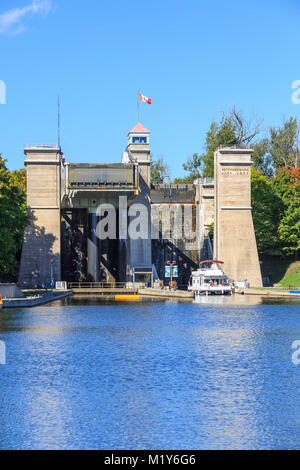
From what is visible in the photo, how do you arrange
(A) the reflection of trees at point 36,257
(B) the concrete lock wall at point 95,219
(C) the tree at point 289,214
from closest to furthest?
(B) the concrete lock wall at point 95,219, (A) the reflection of trees at point 36,257, (C) the tree at point 289,214

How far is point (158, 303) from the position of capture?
67.2 metres

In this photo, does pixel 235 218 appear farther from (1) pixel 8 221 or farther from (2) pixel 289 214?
(1) pixel 8 221

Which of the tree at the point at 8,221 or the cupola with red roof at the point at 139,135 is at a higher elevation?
Answer: the cupola with red roof at the point at 139,135

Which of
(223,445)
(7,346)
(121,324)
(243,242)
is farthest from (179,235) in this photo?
(223,445)

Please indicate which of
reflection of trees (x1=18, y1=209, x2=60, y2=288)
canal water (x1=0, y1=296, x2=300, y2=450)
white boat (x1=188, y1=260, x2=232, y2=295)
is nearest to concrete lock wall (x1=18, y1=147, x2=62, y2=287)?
reflection of trees (x1=18, y1=209, x2=60, y2=288)

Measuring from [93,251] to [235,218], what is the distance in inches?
685

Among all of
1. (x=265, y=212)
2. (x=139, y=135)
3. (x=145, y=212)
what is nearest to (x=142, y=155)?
(x=139, y=135)

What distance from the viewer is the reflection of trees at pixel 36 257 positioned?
8531 cm

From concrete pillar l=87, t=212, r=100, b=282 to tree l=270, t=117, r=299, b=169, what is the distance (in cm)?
4509

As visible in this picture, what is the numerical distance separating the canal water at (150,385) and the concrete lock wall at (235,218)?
39.1 m

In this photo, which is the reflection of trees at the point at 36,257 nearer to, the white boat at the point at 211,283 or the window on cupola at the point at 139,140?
the white boat at the point at 211,283

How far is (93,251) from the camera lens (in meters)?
90.2

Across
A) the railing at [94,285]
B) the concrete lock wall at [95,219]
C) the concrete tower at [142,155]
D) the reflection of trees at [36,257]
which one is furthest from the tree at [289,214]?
the reflection of trees at [36,257]

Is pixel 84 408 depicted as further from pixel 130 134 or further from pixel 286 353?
pixel 130 134
